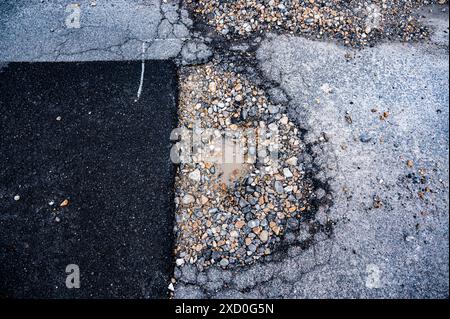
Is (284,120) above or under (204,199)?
above

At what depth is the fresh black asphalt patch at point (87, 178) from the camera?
2.38 m

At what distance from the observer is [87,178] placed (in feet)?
8.82

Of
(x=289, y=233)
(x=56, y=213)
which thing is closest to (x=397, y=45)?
(x=289, y=233)

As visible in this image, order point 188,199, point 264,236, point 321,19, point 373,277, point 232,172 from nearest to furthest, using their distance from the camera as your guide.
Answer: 1. point 373,277
2. point 264,236
3. point 188,199
4. point 232,172
5. point 321,19

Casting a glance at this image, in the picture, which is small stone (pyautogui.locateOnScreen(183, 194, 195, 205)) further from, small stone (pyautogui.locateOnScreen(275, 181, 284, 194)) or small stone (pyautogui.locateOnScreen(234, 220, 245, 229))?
small stone (pyautogui.locateOnScreen(275, 181, 284, 194))

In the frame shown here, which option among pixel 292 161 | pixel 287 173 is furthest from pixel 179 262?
pixel 292 161

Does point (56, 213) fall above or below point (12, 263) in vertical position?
above

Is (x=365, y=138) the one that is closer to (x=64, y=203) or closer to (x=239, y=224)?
(x=239, y=224)

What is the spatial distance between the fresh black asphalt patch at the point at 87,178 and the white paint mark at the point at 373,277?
152 cm

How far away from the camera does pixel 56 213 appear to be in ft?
8.45

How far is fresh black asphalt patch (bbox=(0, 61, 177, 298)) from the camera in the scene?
2381mm

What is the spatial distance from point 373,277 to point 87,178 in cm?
247
